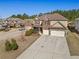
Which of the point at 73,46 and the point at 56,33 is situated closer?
the point at 73,46

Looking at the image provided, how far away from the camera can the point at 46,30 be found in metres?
54.3

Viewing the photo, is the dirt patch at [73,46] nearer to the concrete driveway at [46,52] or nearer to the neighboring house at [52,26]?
the concrete driveway at [46,52]

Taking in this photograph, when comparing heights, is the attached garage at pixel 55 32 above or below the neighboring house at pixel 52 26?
below

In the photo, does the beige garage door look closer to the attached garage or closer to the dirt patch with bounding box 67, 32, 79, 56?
the attached garage

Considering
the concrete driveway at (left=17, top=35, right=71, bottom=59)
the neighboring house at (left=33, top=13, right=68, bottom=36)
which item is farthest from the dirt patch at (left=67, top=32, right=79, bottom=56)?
Result: the neighboring house at (left=33, top=13, right=68, bottom=36)

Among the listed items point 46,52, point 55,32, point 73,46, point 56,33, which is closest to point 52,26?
point 55,32

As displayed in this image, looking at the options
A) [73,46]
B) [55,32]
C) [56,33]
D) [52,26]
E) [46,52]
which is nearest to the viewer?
[46,52]


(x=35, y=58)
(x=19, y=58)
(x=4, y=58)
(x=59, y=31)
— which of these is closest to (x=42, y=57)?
(x=35, y=58)

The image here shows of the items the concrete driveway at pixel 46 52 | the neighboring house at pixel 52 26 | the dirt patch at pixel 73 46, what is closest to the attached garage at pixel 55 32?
the neighboring house at pixel 52 26

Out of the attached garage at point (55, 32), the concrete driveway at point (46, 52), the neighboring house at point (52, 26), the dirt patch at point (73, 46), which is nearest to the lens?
the concrete driveway at point (46, 52)

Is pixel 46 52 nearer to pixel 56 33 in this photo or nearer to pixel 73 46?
pixel 73 46

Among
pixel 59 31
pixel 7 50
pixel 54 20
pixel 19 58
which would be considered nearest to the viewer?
pixel 19 58

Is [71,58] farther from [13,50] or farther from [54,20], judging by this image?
[54,20]

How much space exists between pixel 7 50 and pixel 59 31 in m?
29.7
